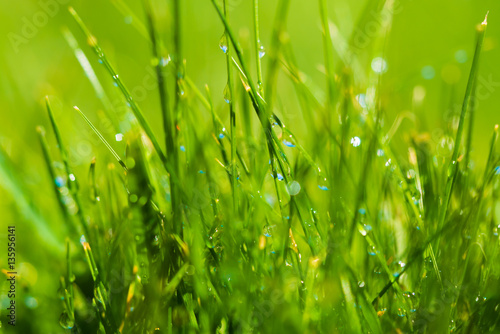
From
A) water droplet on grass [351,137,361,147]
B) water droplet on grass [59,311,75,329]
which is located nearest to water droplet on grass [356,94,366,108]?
water droplet on grass [351,137,361,147]

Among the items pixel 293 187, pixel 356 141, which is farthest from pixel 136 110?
pixel 356 141

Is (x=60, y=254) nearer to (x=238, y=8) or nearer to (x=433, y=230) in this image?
(x=433, y=230)

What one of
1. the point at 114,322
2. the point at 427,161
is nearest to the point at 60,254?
the point at 114,322

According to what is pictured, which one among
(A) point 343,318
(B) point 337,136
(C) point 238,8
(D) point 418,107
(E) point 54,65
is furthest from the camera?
(C) point 238,8

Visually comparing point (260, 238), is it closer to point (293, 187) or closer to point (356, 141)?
point (293, 187)

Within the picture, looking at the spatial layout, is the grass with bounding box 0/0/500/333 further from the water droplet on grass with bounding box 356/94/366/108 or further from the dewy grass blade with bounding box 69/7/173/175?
the water droplet on grass with bounding box 356/94/366/108

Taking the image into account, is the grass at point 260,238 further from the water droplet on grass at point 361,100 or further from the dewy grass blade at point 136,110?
the water droplet on grass at point 361,100

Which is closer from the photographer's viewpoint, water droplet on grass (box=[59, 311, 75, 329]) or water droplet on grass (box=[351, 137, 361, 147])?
water droplet on grass (box=[59, 311, 75, 329])

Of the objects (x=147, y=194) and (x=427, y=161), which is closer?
(x=147, y=194)

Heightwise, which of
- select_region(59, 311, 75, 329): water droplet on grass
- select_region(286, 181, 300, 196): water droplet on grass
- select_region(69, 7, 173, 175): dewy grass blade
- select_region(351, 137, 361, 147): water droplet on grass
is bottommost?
select_region(59, 311, 75, 329): water droplet on grass

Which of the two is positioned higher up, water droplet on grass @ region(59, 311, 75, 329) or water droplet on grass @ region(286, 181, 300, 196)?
water droplet on grass @ region(286, 181, 300, 196)

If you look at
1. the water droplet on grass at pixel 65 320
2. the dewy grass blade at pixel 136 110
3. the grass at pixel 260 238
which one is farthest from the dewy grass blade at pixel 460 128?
the water droplet on grass at pixel 65 320
